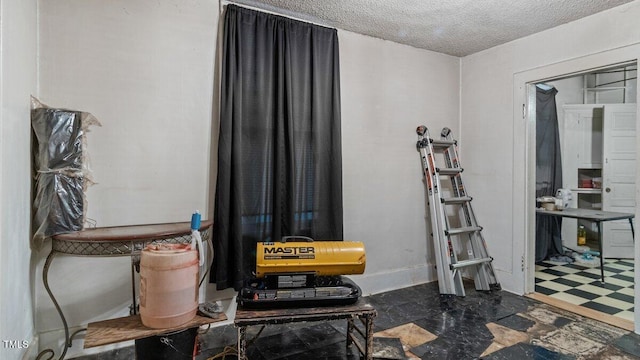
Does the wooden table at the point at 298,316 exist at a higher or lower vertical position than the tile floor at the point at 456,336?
higher

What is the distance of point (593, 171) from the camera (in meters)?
4.83

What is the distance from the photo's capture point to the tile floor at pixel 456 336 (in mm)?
2137

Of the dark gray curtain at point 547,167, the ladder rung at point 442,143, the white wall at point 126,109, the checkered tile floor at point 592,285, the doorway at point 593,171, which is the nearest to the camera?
the white wall at point 126,109

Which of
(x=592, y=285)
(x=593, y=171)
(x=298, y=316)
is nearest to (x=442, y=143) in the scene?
(x=592, y=285)

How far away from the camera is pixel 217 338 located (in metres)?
2.33

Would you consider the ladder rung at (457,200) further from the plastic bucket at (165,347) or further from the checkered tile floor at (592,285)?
the plastic bucket at (165,347)

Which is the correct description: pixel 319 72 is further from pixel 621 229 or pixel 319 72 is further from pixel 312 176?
pixel 621 229

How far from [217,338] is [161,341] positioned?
2.51 ft

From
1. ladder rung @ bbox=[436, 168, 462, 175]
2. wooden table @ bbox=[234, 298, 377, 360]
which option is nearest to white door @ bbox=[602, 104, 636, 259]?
ladder rung @ bbox=[436, 168, 462, 175]

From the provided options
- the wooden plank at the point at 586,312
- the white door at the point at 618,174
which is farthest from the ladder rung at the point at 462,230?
the white door at the point at 618,174

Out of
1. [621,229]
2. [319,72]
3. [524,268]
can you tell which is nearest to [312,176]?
[319,72]

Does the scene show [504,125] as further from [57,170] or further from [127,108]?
[57,170]

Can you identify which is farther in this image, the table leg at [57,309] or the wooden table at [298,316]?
the table leg at [57,309]

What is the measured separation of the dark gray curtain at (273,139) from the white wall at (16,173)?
3.42 ft
